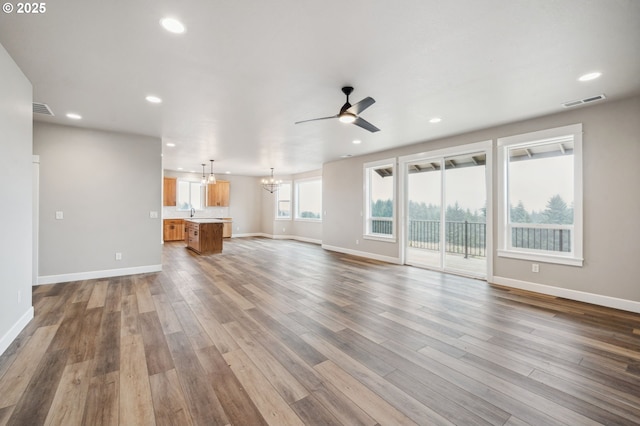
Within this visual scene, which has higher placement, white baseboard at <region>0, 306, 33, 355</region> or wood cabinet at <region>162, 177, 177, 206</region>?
wood cabinet at <region>162, 177, 177, 206</region>

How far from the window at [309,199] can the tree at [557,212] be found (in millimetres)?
6899

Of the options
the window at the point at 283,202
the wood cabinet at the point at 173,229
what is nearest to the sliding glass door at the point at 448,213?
the window at the point at 283,202

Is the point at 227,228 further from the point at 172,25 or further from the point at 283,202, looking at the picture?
the point at 172,25

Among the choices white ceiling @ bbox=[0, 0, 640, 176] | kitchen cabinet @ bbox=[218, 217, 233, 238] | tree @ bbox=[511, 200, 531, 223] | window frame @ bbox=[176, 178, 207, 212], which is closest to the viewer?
white ceiling @ bbox=[0, 0, 640, 176]

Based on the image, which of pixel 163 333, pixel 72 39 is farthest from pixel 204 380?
pixel 72 39

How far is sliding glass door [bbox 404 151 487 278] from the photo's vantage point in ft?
17.0

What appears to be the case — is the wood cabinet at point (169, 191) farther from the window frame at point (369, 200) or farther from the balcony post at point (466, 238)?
the balcony post at point (466, 238)

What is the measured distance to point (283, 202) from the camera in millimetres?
11383

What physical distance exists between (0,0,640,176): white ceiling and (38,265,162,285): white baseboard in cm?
260

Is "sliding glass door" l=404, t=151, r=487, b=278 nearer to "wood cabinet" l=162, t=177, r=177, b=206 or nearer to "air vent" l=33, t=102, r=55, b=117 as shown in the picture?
"air vent" l=33, t=102, r=55, b=117

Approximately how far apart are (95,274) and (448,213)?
6.78m

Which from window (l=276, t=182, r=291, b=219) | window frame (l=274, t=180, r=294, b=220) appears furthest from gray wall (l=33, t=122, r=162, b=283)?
window (l=276, t=182, r=291, b=219)

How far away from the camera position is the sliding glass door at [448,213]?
5.17 meters

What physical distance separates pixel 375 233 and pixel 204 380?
18.4 ft
